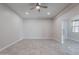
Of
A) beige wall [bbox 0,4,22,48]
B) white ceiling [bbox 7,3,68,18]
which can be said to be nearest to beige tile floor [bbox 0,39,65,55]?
beige wall [bbox 0,4,22,48]

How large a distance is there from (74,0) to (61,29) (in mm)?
5658

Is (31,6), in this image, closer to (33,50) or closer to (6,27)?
(6,27)

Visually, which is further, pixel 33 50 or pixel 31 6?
pixel 31 6

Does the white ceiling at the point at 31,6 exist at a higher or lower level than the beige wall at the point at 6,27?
higher

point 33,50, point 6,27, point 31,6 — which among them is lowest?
point 33,50

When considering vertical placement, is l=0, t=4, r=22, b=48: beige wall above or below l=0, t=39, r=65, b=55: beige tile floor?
above

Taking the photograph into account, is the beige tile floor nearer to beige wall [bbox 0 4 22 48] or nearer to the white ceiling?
beige wall [bbox 0 4 22 48]

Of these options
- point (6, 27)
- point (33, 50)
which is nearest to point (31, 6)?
point (6, 27)

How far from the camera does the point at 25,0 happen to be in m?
1.53

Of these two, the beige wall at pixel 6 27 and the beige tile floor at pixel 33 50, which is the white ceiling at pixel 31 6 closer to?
the beige wall at pixel 6 27

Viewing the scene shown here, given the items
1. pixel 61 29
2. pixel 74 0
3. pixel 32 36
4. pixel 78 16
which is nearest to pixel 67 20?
pixel 61 29

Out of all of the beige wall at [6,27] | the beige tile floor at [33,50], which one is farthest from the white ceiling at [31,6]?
the beige tile floor at [33,50]
